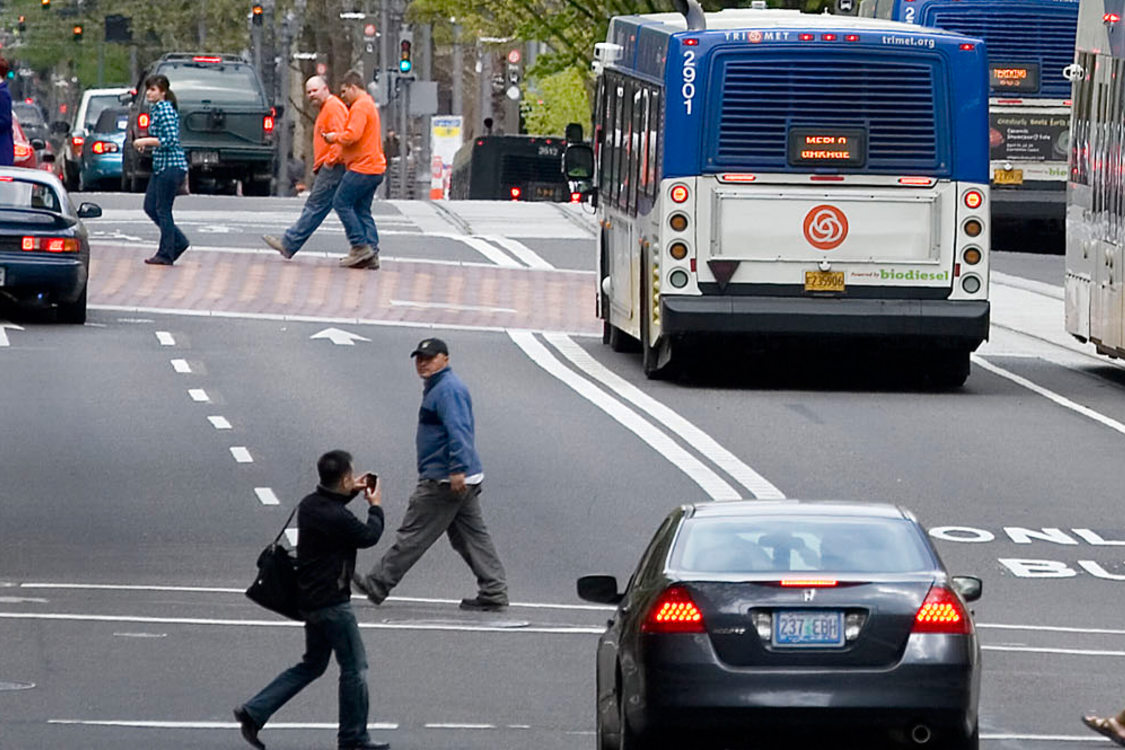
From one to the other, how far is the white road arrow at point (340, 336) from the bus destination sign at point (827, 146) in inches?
193

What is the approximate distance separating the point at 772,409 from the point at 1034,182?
52.8 feet

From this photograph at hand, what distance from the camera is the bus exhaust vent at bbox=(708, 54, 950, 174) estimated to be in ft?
80.7

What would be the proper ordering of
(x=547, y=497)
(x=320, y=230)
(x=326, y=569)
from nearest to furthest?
(x=326, y=569) → (x=547, y=497) → (x=320, y=230)

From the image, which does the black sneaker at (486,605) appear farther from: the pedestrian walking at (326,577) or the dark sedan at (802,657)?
the dark sedan at (802,657)

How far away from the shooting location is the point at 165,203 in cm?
3131

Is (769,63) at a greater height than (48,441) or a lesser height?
greater

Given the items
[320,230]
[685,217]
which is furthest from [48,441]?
[320,230]

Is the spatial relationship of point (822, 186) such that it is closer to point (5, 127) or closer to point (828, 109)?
point (828, 109)

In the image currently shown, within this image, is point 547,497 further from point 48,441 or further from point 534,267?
point 534,267

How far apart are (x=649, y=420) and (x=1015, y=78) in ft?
56.0

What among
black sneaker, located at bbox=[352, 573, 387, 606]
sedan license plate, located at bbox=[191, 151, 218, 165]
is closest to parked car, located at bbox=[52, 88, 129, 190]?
sedan license plate, located at bbox=[191, 151, 218, 165]

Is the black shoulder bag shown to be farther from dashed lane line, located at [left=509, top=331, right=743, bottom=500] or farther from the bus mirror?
the bus mirror

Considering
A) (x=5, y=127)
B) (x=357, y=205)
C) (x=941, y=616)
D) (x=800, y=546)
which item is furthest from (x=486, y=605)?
(x=5, y=127)

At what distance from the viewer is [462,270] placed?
1337 inches
